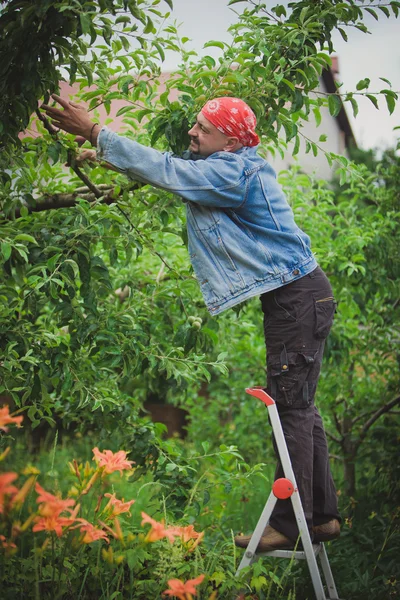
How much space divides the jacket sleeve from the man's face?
0.49ft

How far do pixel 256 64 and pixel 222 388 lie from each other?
375 cm

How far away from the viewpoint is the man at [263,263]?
2.18 m

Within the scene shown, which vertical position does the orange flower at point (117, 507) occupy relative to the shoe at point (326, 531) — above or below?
above

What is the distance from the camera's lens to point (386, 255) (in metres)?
3.77

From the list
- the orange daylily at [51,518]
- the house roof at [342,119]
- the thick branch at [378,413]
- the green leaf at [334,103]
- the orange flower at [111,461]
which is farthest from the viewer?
the house roof at [342,119]

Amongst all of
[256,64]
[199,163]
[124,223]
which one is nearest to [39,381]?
[124,223]

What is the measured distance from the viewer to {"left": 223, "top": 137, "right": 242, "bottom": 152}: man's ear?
7.31 ft

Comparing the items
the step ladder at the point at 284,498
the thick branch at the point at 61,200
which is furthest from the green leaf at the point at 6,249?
the step ladder at the point at 284,498

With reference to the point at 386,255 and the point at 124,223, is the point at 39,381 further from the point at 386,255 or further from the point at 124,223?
the point at 386,255

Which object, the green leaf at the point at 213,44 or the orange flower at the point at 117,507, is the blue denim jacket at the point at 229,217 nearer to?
the green leaf at the point at 213,44

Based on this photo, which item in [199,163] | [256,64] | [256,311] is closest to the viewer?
[199,163]

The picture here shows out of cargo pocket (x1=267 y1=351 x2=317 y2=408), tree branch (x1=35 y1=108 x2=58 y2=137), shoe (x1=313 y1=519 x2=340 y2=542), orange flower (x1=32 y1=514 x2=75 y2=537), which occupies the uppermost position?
tree branch (x1=35 y1=108 x2=58 y2=137)

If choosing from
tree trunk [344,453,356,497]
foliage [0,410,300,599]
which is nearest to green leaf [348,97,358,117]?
foliage [0,410,300,599]

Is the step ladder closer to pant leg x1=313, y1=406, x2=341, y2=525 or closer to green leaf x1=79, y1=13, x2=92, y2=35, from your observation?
pant leg x1=313, y1=406, x2=341, y2=525
